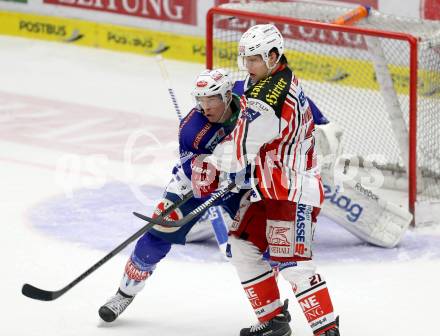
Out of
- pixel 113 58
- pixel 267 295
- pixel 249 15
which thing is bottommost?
pixel 113 58

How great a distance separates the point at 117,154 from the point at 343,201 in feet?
7.35

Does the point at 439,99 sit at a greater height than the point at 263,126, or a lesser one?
lesser

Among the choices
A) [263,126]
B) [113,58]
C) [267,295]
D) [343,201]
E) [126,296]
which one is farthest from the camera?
[113,58]

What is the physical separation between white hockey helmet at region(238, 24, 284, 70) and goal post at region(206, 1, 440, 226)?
2.01m

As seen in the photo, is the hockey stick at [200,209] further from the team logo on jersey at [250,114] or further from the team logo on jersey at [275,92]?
the team logo on jersey at [275,92]

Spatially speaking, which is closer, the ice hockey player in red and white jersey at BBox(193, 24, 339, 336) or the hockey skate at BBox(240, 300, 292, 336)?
the ice hockey player in red and white jersey at BBox(193, 24, 339, 336)

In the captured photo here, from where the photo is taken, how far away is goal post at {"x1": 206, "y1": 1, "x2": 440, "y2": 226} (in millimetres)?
7137

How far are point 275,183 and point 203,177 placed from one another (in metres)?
0.44

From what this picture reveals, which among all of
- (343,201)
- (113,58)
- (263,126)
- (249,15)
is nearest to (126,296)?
(263,126)

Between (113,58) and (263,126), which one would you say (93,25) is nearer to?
(113,58)

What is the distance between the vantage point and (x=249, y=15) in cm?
746

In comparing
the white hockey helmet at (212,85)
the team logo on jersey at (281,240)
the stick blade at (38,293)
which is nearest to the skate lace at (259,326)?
the team logo on jersey at (281,240)

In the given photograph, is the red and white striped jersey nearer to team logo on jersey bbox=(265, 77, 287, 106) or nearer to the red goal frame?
team logo on jersey bbox=(265, 77, 287, 106)

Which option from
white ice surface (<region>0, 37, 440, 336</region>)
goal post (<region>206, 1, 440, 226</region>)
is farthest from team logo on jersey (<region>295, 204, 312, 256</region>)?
goal post (<region>206, 1, 440, 226</region>)
